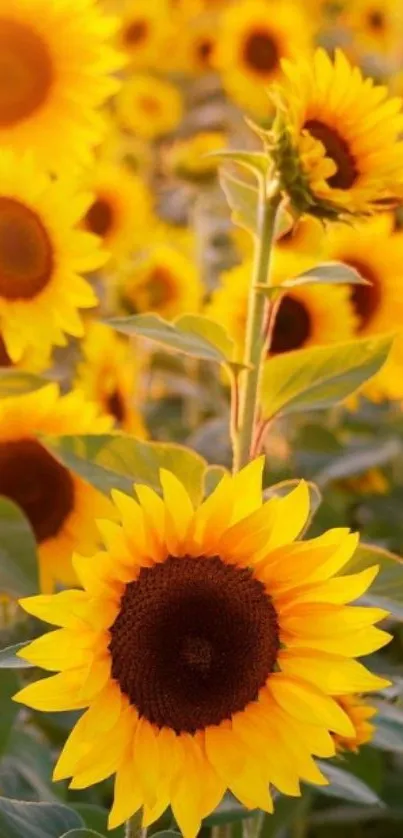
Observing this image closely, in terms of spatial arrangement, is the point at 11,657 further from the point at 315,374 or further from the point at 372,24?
the point at 372,24

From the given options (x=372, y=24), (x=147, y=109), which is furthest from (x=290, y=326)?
(x=372, y=24)

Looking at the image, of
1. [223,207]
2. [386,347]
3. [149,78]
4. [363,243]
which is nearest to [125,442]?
[386,347]

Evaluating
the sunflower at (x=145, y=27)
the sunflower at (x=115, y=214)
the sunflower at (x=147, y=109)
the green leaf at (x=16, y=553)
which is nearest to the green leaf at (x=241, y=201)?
the green leaf at (x=16, y=553)

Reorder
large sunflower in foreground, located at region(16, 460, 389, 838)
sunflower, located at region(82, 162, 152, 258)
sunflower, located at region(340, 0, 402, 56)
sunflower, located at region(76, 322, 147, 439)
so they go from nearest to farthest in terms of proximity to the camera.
Answer: 1. large sunflower in foreground, located at region(16, 460, 389, 838)
2. sunflower, located at region(76, 322, 147, 439)
3. sunflower, located at region(82, 162, 152, 258)
4. sunflower, located at region(340, 0, 402, 56)

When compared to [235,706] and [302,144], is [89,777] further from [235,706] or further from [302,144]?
[302,144]

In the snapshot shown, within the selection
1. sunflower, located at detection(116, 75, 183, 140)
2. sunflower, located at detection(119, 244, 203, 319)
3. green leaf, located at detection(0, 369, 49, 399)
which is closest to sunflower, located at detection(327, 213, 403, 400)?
sunflower, located at detection(119, 244, 203, 319)

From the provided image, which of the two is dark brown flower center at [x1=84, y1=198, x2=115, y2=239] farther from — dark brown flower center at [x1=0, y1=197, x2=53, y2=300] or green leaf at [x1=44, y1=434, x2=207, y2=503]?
green leaf at [x1=44, y1=434, x2=207, y2=503]

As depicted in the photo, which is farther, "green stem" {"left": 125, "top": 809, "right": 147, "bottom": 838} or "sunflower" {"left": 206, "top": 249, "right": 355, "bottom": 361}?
"sunflower" {"left": 206, "top": 249, "right": 355, "bottom": 361}
